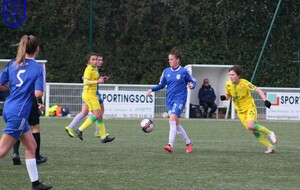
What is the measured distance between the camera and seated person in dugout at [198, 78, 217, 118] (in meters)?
27.5

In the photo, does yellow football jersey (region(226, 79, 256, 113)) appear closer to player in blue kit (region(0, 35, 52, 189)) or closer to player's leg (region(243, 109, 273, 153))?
player's leg (region(243, 109, 273, 153))

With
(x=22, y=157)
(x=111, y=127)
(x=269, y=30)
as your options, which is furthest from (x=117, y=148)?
(x=269, y=30)

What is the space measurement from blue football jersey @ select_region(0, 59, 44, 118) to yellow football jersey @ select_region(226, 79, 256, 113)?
6059 mm

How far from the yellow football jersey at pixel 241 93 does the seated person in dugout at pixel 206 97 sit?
14.2 m

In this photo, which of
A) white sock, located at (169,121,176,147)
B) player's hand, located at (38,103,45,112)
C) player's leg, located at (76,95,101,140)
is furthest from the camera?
player's leg, located at (76,95,101,140)

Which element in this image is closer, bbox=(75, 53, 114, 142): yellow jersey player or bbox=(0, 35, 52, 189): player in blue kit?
bbox=(0, 35, 52, 189): player in blue kit

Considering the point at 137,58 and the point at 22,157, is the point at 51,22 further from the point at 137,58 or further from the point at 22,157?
the point at 22,157

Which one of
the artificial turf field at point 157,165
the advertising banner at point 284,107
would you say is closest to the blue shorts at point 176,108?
the artificial turf field at point 157,165

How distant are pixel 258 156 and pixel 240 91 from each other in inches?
57.1

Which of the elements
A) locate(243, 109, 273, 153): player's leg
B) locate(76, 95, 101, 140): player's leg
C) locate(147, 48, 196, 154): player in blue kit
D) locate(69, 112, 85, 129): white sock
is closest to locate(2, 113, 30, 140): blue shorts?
locate(147, 48, 196, 154): player in blue kit

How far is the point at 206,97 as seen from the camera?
90.3 feet

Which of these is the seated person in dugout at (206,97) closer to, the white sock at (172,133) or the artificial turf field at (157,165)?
the artificial turf field at (157,165)

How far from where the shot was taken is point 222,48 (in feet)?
100

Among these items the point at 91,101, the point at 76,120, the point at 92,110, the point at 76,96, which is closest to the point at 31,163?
the point at 92,110
